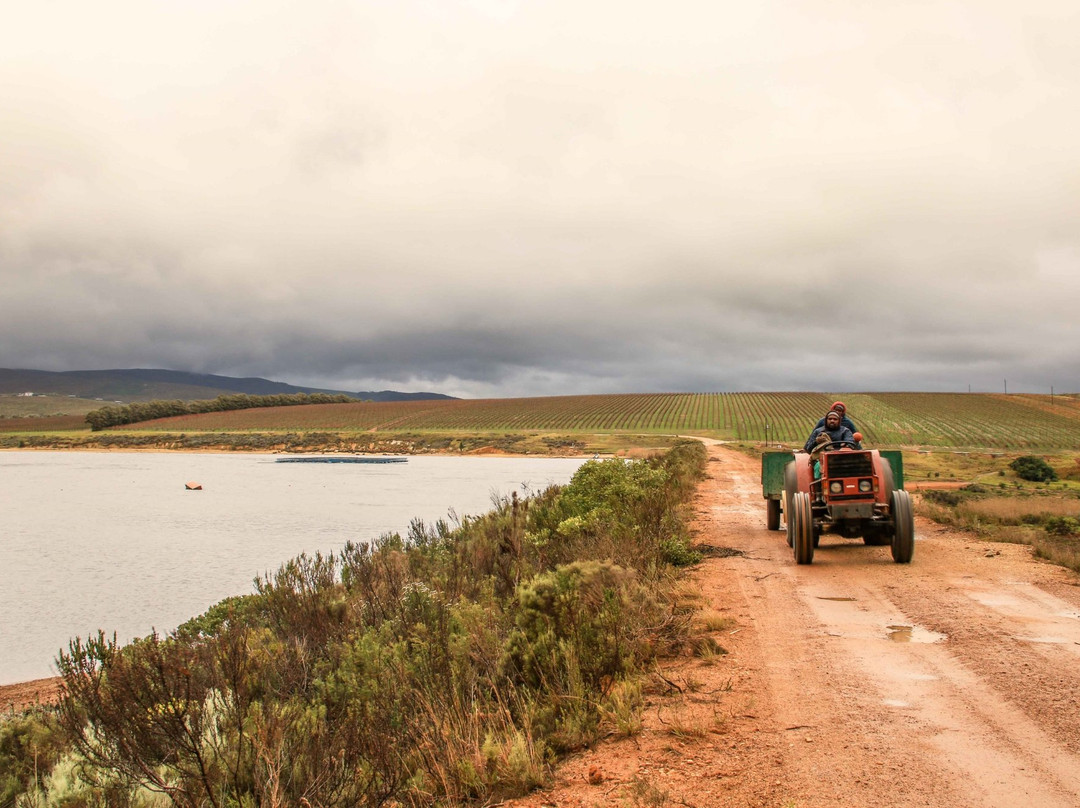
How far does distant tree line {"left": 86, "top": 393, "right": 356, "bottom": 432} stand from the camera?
4195 inches

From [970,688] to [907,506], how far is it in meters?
5.60

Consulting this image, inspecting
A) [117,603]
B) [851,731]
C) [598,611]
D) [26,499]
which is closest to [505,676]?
[598,611]

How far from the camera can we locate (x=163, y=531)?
77.0 ft

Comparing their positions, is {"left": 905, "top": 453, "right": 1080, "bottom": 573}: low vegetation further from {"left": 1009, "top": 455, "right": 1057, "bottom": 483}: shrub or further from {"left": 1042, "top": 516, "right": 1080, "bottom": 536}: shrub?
{"left": 1009, "top": 455, "right": 1057, "bottom": 483}: shrub

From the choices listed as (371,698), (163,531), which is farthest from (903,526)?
(163,531)

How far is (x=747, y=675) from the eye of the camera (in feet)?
19.5

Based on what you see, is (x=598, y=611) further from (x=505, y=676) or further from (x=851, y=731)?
(x=851, y=731)

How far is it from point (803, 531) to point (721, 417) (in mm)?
85134

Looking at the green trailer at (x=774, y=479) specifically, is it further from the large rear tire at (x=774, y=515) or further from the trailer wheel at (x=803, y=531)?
the trailer wheel at (x=803, y=531)

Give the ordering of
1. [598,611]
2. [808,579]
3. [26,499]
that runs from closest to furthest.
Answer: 1. [598,611]
2. [808,579]
3. [26,499]

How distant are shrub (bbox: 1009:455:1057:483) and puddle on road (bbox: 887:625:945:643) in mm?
31648

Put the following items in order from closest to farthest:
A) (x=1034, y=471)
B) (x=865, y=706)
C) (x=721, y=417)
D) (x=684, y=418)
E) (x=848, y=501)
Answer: (x=865, y=706), (x=848, y=501), (x=1034, y=471), (x=684, y=418), (x=721, y=417)

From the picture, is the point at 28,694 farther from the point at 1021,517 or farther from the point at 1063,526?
the point at 1021,517

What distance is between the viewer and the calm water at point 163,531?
1363cm
